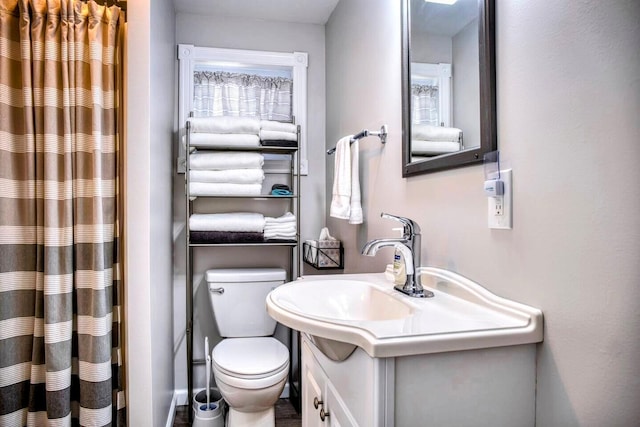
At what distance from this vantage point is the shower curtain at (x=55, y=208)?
1.56 meters

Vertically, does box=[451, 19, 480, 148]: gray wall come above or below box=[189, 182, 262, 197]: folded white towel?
above

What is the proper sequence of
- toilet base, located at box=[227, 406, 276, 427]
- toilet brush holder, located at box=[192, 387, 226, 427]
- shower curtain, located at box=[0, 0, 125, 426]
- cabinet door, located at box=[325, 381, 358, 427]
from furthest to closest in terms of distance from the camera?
1. toilet brush holder, located at box=[192, 387, 226, 427]
2. toilet base, located at box=[227, 406, 276, 427]
3. shower curtain, located at box=[0, 0, 125, 426]
4. cabinet door, located at box=[325, 381, 358, 427]

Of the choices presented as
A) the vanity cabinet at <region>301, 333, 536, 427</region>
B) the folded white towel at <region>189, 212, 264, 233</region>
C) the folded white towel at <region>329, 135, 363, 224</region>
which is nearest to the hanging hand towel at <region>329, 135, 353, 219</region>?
the folded white towel at <region>329, 135, 363, 224</region>

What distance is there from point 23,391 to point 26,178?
35.0 inches

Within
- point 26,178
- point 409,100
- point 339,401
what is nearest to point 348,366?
point 339,401

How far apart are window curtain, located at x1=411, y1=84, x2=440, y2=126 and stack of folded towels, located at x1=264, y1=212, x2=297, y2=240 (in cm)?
110

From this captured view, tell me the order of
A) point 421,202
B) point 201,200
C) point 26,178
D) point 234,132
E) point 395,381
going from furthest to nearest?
point 201,200, point 234,132, point 26,178, point 421,202, point 395,381

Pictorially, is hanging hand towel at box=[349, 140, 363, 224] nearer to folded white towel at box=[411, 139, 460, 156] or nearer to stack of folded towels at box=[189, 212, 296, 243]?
folded white towel at box=[411, 139, 460, 156]

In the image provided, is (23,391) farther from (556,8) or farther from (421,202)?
(556,8)

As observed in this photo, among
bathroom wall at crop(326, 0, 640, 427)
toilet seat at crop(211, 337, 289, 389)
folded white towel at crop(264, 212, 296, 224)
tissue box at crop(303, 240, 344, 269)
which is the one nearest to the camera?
bathroom wall at crop(326, 0, 640, 427)

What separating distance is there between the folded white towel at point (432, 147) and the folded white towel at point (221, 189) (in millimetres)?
1107

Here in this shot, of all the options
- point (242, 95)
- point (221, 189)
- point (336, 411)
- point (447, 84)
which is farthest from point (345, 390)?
point (242, 95)

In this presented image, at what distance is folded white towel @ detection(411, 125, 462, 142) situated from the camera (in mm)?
1164

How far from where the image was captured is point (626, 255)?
0.67 metres
